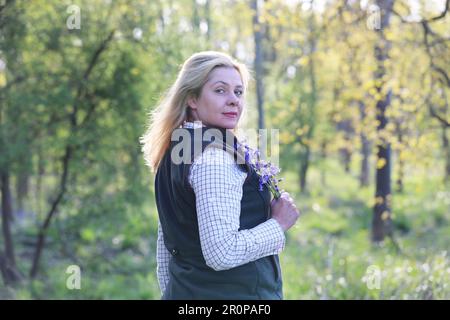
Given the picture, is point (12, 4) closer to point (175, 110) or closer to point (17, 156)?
point (17, 156)

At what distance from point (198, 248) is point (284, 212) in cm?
33

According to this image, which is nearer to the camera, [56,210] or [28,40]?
[28,40]

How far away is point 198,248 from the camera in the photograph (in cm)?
194

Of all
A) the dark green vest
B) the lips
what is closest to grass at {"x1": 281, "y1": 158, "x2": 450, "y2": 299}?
the dark green vest

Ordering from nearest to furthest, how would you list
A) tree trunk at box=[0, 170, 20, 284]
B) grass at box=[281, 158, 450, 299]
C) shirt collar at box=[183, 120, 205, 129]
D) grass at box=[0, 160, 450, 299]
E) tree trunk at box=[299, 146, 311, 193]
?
shirt collar at box=[183, 120, 205, 129], grass at box=[281, 158, 450, 299], grass at box=[0, 160, 450, 299], tree trunk at box=[0, 170, 20, 284], tree trunk at box=[299, 146, 311, 193]

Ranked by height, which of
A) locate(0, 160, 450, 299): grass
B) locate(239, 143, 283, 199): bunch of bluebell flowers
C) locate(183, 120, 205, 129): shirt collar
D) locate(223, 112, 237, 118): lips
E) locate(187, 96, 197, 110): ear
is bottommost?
locate(0, 160, 450, 299): grass

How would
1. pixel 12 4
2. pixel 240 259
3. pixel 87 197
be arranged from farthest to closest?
pixel 87 197 → pixel 12 4 → pixel 240 259

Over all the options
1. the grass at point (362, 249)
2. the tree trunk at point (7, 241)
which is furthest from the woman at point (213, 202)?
the tree trunk at point (7, 241)

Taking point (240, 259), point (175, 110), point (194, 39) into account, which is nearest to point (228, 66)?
point (175, 110)

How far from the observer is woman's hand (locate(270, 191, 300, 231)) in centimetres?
199

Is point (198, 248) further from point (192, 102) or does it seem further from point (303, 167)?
point (303, 167)

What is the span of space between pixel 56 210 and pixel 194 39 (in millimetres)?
3124

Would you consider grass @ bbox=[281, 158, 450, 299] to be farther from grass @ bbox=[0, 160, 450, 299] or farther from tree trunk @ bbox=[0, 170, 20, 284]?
tree trunk @ bbox=[0, 170, 20, 284]

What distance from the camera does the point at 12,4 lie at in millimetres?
6449
